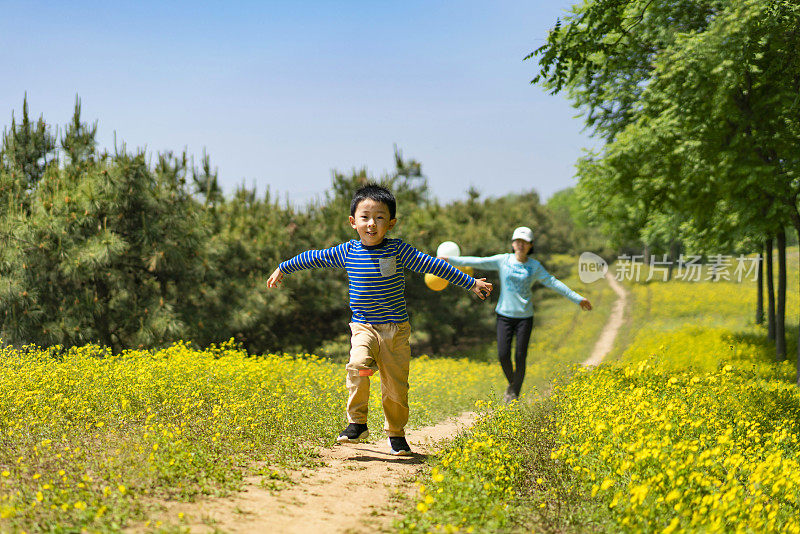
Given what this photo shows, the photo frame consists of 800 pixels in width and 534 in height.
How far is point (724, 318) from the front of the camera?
81.4 feet

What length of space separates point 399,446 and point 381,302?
1379 millimetres

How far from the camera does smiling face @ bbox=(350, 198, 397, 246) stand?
5.70 metres

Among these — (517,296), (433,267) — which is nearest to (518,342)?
(517,296)

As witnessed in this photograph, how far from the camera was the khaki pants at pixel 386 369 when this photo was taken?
5812 mm

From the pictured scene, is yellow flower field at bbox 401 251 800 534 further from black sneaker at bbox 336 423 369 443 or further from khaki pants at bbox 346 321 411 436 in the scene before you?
black sneaker at bbox 336 423 369 443

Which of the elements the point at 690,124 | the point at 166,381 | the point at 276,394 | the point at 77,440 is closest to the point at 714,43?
the point at 690,124

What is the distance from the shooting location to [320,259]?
612 centimetres

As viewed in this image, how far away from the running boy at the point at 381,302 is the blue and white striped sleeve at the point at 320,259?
35 mm

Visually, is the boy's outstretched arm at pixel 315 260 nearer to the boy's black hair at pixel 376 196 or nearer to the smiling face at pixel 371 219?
the smiling face at pixel 371 219

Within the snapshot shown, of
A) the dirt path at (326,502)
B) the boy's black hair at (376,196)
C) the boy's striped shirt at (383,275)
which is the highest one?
the boy's black hair at (376,196)

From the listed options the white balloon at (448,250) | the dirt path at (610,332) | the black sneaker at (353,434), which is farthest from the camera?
the dirt path at (610,332)

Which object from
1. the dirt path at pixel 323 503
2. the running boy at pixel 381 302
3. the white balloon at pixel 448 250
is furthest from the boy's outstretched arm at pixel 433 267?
the white balloon at pixel 448 250

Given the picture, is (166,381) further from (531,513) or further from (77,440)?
(531,513)

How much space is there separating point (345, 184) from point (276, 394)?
1799 cm
